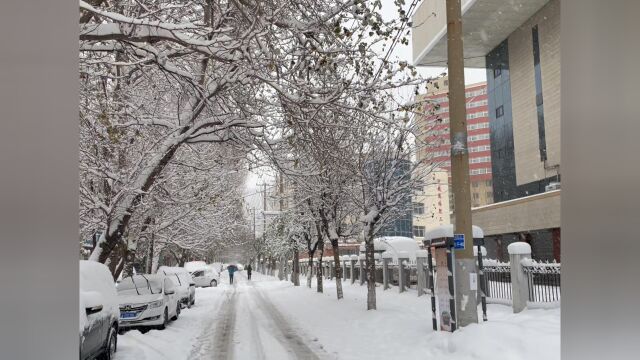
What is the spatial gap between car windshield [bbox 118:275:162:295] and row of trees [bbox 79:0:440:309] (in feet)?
2.50

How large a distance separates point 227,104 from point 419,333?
6508 mm

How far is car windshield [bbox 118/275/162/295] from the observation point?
15.9 m

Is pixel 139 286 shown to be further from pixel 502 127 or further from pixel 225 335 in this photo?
pixel 502 127

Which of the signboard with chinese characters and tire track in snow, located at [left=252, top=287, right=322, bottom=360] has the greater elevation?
the signboard with chinese characters

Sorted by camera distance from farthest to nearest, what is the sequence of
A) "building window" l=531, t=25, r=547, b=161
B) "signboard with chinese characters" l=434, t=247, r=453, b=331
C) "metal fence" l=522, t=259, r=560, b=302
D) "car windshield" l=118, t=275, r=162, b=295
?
1. "building window" l=531, t=25, r=547, b=161
2. "car windshield" l=118, t=275, r=162, b=295
3. "metal fence" l=522, t=259, r=560, b=302
4. "signboard with chinese characters" l=434, t=247, r=453, b=331

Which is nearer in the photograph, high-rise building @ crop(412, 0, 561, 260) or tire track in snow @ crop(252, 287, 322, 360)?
tire track in snow @ crop(252, 287, 322, 360)

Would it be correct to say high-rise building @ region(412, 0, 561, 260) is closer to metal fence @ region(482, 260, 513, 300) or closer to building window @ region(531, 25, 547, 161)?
building window @ region(531, 25, 547, 161)

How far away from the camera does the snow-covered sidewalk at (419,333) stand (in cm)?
880

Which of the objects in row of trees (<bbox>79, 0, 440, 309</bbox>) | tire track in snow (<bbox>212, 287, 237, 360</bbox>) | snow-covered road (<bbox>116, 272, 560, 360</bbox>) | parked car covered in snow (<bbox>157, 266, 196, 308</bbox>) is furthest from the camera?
parked car covered in snow (<bbox>157, 266, 196, 308</bbox>)

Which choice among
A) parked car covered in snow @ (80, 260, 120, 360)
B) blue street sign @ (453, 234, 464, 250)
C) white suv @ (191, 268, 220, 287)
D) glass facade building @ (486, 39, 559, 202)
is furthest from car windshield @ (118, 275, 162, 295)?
glass facade building @ (486, 39, 559, 202)

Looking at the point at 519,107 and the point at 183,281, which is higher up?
the point at 519,107

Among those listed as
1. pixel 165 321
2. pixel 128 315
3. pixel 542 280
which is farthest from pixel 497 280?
pixel 128 315

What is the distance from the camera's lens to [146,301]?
14.7 metres
